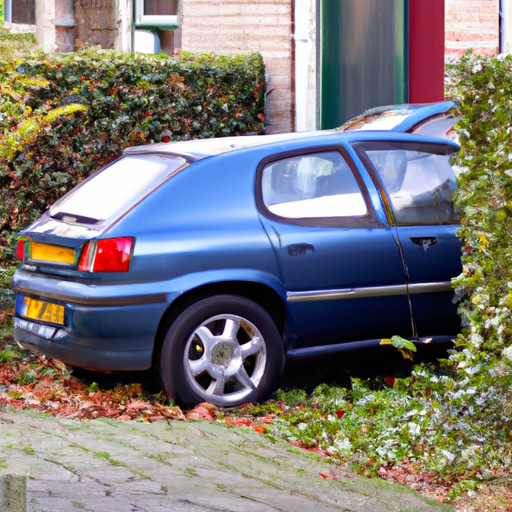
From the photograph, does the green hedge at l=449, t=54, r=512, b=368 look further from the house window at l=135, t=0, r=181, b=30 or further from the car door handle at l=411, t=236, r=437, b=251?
the house window at l=135, t=0, r=181, b=30

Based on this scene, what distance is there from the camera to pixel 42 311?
258 inches

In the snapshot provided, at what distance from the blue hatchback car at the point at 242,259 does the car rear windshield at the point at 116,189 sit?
0.04ft

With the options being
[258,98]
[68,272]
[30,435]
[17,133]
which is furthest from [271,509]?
[258,98]

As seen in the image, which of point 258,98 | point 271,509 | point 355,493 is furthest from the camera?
point 258,98

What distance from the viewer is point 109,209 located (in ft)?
21.2

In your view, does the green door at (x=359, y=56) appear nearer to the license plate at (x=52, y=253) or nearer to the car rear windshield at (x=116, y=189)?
the car rear windshield at (x=116, y=189)

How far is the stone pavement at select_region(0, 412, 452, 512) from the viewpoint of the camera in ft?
14.6

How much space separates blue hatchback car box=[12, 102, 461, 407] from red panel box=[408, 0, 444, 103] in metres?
7.02

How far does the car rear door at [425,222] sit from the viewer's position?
684 cm

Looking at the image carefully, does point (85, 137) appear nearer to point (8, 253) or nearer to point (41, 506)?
point (8, 253)

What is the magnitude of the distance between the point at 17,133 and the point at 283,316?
3011mm

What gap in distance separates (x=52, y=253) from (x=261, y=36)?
7507 millimetres

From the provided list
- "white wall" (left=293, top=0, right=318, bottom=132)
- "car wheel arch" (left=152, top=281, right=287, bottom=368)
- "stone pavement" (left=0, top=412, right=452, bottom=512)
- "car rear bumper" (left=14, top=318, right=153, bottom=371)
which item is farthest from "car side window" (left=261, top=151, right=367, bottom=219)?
"white wall" (left=293, top=0, right=318, bottom=132)

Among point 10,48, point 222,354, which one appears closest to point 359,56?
point 10,48
